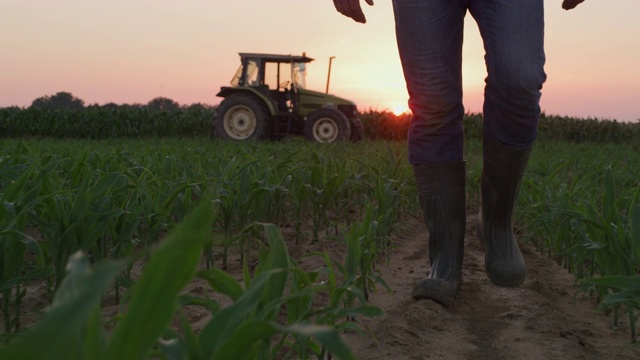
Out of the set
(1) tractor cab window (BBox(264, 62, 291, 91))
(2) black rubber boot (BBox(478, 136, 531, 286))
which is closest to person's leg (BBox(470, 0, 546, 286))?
(2) black rubber boot (BBox(478, 136, 531, 286))

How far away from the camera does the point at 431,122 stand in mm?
2246

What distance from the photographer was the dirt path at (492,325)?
1695 mm

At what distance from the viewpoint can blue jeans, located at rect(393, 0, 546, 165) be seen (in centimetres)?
203

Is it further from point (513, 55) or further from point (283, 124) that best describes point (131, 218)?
point (283, 124)

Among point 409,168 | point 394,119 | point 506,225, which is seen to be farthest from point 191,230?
point 394,119

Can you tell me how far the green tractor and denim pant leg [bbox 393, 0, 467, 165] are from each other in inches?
334

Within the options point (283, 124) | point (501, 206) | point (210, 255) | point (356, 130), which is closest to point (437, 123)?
point (501, 206)

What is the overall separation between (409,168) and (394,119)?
14.7 m

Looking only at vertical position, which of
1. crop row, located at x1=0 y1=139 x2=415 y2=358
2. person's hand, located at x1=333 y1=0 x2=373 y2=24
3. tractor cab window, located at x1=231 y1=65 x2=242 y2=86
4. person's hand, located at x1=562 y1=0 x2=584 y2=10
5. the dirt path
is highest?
tractor cab window, located at x1=231 y1=65 x2=242 y2=86

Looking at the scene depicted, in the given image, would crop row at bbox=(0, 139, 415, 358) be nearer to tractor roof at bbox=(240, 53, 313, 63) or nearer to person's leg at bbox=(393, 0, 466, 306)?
person's leg at bbox=(393, 0, 466, 306)


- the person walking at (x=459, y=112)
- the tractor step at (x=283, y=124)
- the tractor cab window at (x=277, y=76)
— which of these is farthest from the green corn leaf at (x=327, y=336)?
the tractor cab window at (x=277, y=76)

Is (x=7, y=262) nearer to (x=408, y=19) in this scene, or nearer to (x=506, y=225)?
(x=408, y=19)

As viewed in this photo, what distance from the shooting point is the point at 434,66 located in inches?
85.4

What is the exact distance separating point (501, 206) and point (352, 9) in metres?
0.85
